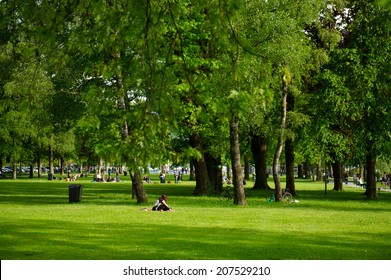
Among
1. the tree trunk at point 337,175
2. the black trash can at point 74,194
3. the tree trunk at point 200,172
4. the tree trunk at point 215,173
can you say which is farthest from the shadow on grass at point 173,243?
the tree trunk at point 337,175

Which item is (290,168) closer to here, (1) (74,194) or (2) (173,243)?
(1) (74,194)

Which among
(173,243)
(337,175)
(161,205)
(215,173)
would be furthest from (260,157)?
(173,243)

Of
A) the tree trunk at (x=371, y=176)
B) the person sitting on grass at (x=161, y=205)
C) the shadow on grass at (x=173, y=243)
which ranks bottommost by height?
the shadow on grass at (x=173, y=243)

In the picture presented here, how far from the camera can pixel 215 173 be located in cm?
4975

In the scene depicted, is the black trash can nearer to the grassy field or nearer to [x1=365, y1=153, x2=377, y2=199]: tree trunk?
the grassy field

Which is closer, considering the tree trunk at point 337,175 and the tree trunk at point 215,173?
the tree trunk at point 215,173

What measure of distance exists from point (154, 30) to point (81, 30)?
1400mm

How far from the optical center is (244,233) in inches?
785

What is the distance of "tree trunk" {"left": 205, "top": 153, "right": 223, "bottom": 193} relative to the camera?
48.8 metres

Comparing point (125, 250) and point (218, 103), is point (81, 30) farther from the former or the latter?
point (125, 250)

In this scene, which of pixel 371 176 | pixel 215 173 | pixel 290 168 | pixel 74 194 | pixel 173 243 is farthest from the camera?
pixel 215 173

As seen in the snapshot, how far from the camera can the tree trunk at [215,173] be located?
4875cm

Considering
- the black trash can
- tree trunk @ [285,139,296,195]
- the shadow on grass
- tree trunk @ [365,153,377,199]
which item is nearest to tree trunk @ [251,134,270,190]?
tree trunk @ [285,139,296,195]

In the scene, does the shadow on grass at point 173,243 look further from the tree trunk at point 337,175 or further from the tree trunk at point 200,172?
the tree trunk at point 337,175
